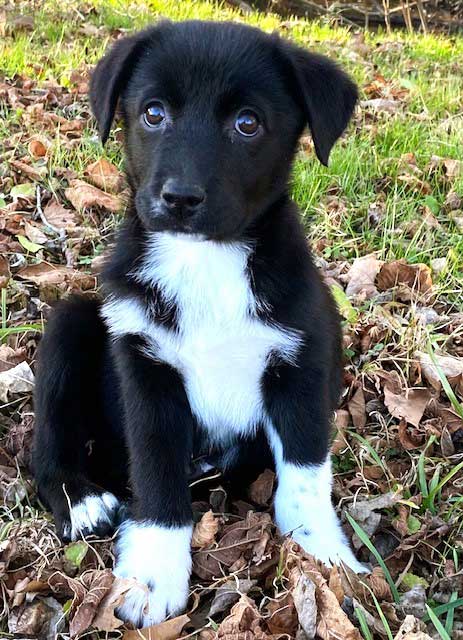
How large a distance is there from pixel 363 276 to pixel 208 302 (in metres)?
1.53

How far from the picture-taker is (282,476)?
8.61 feet

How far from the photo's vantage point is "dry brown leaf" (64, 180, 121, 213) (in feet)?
13.8

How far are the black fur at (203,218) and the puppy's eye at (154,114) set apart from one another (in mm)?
22


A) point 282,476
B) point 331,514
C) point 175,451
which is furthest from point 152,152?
point 331,514

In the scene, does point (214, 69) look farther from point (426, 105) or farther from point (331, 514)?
point (426, 105)

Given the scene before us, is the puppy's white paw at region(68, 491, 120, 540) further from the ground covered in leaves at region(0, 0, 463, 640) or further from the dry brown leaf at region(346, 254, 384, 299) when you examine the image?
the dry brown leaf at region(346, 254, 384, 299)

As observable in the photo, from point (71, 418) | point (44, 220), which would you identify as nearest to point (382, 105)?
point (44, 220)

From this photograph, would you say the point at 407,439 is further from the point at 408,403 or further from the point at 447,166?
the point at 447,166

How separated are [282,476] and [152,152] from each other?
113 centimetres

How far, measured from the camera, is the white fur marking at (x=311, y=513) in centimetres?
252

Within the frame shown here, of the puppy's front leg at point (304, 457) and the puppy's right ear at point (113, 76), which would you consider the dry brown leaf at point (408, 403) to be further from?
the puppy's right ear at point (113, 76)

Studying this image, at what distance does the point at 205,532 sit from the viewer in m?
2.55

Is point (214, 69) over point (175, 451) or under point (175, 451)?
over

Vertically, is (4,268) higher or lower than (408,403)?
lower
